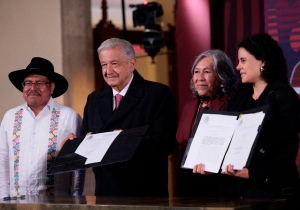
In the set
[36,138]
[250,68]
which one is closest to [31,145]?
[36,138]

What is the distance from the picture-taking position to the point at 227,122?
3.45 metres

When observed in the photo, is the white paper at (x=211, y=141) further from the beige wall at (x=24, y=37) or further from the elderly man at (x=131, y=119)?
the beige wall at (x=24, y=37)

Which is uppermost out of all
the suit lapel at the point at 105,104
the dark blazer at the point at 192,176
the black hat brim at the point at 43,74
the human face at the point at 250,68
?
the human face at the point at 250,68

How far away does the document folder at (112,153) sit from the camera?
11.9ft

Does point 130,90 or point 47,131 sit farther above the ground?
point 130,90

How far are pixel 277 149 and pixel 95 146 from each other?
0.96m

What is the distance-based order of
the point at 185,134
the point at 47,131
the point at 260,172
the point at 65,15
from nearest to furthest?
1. the point at 260,172
2. the point at 185,134
3. the point at 47,131
4. the point at 65,15

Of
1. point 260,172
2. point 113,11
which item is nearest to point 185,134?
point 260,172

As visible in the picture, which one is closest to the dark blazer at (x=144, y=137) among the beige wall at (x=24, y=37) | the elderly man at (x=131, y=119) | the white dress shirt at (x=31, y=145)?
the elderly man at (x=131, y=119)

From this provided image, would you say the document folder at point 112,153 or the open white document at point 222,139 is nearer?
the open white document at point 222,139

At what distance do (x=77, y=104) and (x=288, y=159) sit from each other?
11.0ft

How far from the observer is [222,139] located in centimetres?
343

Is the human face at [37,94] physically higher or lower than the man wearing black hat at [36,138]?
higher

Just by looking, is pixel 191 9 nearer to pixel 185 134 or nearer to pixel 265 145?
pixel 185 134
